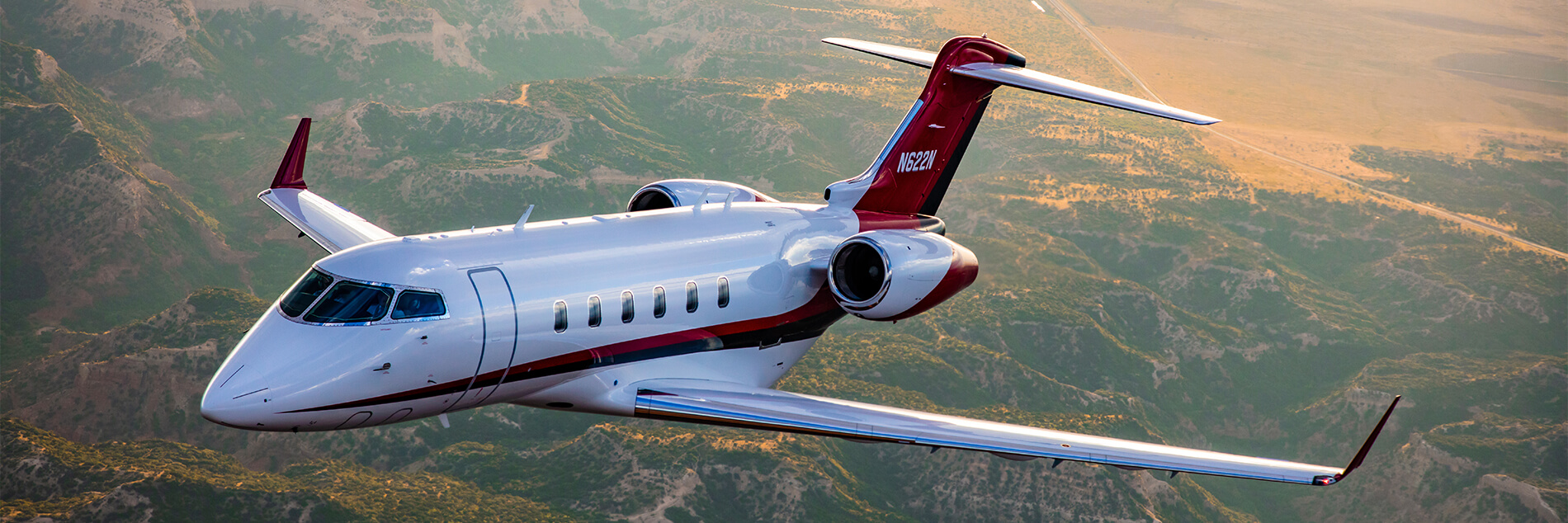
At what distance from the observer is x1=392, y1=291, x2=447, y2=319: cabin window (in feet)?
59.8

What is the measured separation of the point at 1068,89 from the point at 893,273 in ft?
25.2

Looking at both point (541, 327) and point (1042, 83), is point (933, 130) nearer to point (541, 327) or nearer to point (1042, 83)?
point (1042, 83)

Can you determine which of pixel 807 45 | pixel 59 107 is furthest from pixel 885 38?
pixel 59 107

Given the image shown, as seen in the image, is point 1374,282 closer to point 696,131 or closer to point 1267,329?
point 1267,329

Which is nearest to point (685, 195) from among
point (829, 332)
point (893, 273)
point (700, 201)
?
point (700, 201)

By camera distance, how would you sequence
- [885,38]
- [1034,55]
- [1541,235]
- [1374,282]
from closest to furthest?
1. [1374,282]
2. [1541,235]
3. [1034,55]
4. [885,38]

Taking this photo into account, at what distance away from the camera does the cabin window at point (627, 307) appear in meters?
20.7

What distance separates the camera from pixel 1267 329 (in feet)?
260

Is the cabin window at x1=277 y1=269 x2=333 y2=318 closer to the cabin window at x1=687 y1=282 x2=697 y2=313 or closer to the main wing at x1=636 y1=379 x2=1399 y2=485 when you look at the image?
the main wing at x1=636 y1=379 x2=1399 y2=485

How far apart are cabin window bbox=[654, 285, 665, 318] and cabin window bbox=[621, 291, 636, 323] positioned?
0.56 m

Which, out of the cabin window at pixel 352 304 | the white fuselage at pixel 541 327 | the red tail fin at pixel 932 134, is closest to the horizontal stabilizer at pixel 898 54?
the red tail fin at pixel 932 134

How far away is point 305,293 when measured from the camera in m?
18.4

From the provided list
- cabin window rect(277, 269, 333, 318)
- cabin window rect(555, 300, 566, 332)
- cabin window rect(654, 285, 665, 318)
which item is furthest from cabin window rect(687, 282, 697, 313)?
cabin window rect(277, 269, 333, 318)

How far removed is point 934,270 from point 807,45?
121 metres
